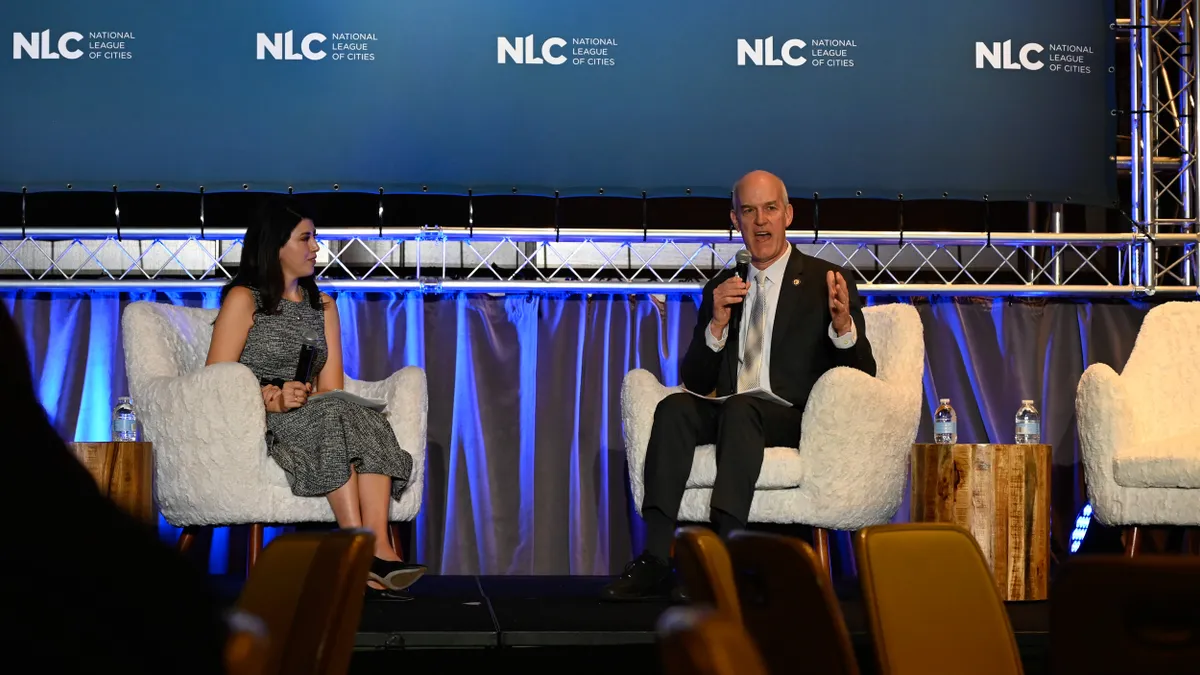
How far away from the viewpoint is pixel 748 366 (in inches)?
156

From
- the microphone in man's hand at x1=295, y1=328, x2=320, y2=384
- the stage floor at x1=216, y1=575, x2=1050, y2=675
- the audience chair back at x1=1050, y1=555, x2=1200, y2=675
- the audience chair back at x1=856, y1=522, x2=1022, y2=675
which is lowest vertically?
the stage floor at x1=216, y1=575, x2=1050, y2=675

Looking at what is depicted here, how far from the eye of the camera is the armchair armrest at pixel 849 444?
3.60 meters

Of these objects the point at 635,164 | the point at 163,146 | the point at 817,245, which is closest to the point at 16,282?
the point at 163,146

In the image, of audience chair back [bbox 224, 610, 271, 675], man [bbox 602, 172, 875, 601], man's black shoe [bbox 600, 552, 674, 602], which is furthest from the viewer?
man [bbox 602, 172, 875, 601]

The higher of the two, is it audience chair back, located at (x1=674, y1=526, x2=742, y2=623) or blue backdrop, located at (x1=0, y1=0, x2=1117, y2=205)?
blue backdrop, located at (x1=0, y1=0, x2=1117, y2=205)

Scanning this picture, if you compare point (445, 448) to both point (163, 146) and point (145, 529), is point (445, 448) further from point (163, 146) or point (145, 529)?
point (145, 529)

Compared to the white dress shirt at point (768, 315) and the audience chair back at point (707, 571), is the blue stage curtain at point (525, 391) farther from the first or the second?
the audience chair back at point (707, 571)

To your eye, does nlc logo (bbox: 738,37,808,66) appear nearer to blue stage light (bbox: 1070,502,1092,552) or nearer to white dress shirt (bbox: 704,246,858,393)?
white dress shirt (bbox: 704,246,858,393)

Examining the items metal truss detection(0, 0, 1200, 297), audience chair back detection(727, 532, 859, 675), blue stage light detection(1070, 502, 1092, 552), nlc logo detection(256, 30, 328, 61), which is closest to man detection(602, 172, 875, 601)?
metal truss detection(0, 0, 1200, 297)

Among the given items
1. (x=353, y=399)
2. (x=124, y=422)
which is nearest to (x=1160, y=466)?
(x=353, y=399)

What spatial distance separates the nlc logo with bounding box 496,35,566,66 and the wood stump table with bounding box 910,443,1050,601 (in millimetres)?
2019

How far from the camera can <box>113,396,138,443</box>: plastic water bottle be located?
4.45 metres

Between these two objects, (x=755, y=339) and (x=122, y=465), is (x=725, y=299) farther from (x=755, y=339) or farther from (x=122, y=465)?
(x=122, y=465)

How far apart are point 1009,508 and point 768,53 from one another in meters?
1.92
